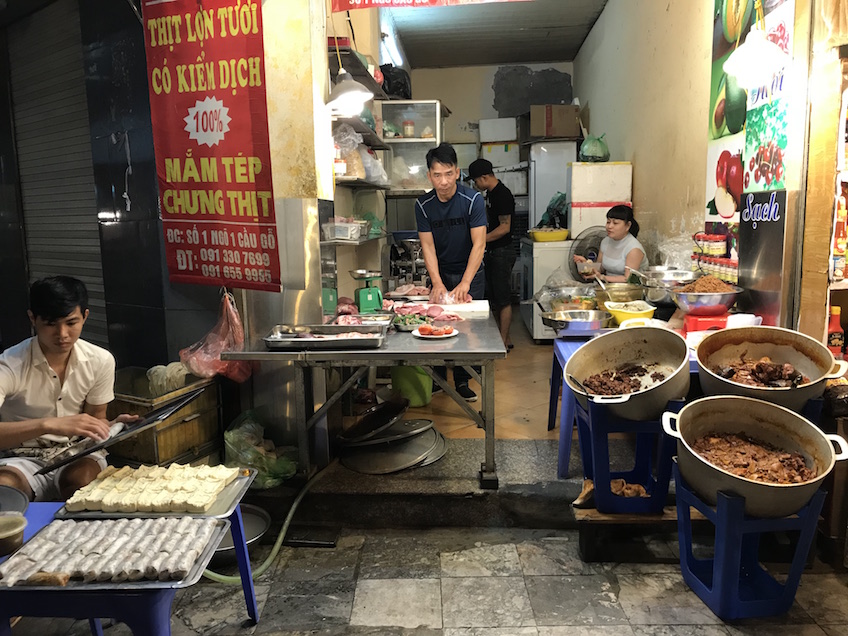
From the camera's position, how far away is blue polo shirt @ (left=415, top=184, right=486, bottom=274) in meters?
5.27

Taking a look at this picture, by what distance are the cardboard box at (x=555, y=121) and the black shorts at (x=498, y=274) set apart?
3.00 m

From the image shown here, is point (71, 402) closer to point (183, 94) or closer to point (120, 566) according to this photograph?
point (120, 566)

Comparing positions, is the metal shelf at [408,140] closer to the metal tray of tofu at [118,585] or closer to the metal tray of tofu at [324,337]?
the metal tray of tofu at [324,337]

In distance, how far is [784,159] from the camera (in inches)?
134

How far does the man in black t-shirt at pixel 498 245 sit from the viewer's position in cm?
693

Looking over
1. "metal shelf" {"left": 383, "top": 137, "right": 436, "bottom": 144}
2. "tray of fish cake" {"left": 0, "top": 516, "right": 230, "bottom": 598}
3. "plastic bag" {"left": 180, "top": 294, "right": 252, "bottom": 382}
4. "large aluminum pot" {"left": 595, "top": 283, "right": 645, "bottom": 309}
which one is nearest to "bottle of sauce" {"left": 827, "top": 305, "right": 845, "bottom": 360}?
"large aluminum pot" {"left": 595, "top": 283, "right": 645, "bottom": 309}

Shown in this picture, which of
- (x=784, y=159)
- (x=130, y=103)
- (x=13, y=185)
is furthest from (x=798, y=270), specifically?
(x=13, y=185)

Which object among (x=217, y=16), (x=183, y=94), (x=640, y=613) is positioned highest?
(x=217, y=16)

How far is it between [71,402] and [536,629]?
2.43m

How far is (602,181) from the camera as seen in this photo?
7.42 meters

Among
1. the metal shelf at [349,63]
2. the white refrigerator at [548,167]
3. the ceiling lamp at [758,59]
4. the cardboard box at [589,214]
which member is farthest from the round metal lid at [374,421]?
the white refrigerator at [548,167]

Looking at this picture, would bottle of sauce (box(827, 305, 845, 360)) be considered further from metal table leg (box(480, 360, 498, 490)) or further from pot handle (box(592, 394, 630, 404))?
metal table leg (box(480, 360, 498, 490))

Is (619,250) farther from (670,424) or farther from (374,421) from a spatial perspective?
(670,424)

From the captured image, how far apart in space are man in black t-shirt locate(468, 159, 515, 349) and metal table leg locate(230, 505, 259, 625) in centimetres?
444
